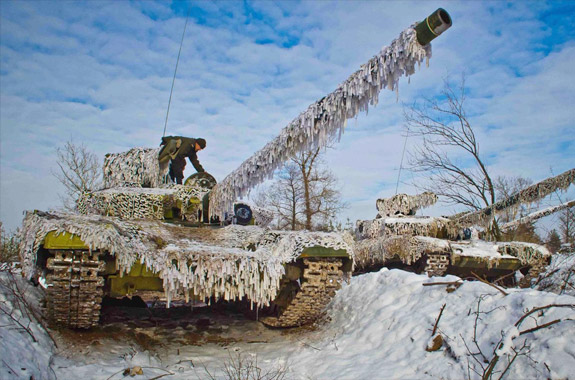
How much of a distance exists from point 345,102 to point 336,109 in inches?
4.1

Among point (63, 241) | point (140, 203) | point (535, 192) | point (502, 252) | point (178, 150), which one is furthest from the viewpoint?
point (502, 252)

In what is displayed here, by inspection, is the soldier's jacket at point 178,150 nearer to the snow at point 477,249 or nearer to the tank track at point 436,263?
the tank track at point 436,263

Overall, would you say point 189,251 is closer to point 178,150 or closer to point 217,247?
point 217,247

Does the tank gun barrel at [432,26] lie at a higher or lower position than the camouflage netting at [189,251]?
higher

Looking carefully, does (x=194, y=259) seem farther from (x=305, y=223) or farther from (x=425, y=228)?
(x=305, y=223)

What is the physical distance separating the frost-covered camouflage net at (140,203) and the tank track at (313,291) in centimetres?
195

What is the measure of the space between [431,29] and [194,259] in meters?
3.15

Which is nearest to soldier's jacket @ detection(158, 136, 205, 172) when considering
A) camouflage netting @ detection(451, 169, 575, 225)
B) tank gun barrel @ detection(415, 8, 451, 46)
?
tank gun barrel @ detection(415, 8, 451, 46)

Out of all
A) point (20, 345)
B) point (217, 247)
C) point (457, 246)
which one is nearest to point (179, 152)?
point (217, 247)

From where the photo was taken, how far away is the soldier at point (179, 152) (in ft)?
24.7

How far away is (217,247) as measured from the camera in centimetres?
516

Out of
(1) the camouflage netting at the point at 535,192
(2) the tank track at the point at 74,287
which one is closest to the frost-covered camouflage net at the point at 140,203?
(2) the tank track at the point at 74,287

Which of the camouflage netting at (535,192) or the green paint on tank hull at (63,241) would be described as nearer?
the green paint on tank hull at (63,241)

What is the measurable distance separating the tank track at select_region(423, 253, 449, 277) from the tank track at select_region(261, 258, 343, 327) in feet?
13.1
